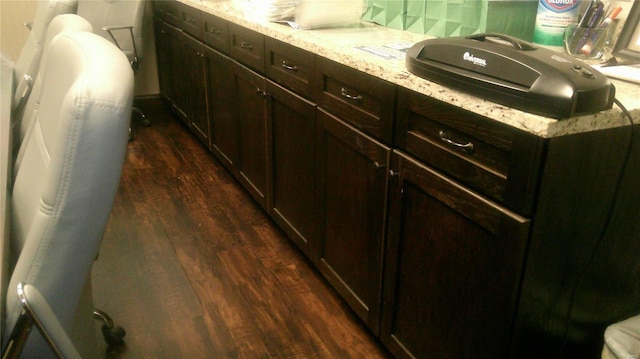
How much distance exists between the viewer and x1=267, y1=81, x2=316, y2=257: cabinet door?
1.75m

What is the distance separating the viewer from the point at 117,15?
3.20 m

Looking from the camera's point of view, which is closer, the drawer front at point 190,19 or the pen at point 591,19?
the pen at point 591,19

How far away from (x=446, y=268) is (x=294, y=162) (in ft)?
2.77

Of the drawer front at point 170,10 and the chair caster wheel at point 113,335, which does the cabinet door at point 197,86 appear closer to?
the drawer front at point 170,10

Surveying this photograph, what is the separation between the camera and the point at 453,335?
3.95ft

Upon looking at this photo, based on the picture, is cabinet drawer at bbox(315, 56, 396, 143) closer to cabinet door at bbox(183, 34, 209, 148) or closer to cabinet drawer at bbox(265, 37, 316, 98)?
cabinet drawer at bbox(265, 37, 316, 98)

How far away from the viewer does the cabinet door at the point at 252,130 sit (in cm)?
208

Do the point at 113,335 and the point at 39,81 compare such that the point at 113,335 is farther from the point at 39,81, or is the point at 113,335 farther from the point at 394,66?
the point at 394,66

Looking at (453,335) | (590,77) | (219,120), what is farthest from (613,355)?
(219,120)

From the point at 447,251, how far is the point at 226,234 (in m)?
1.26

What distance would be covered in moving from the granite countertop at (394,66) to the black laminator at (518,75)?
0.06 ft

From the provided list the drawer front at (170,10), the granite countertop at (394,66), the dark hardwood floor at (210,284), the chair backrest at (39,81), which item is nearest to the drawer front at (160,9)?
the drawer front at (170,10)

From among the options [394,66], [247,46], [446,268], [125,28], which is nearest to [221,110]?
[247,46]

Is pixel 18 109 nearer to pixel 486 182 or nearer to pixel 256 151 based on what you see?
pixel 256 151
